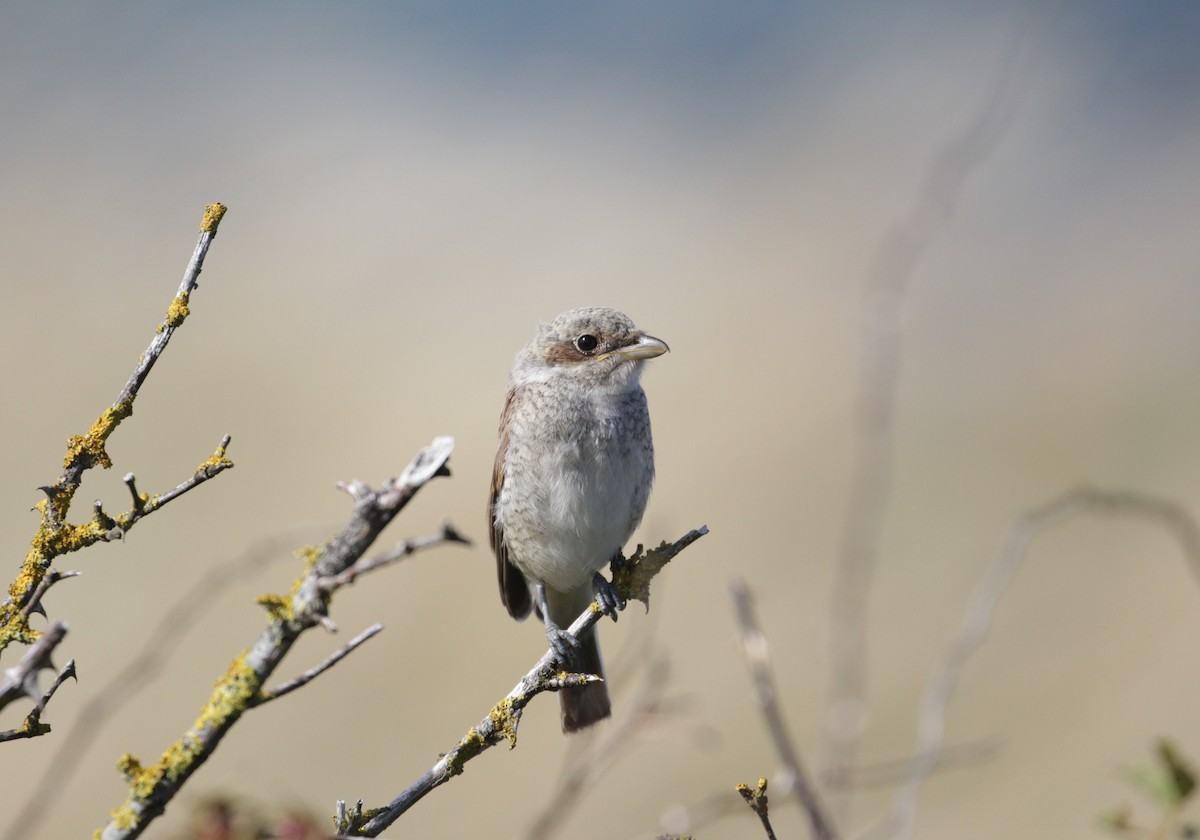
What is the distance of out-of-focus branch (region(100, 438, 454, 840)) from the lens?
127cm

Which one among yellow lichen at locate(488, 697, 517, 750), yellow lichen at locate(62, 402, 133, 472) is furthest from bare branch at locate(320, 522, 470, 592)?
Result: yellow lichen at locate(488, 697, 517, 750)

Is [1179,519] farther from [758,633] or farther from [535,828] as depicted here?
[535,828]

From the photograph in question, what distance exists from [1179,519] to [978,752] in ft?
2.37

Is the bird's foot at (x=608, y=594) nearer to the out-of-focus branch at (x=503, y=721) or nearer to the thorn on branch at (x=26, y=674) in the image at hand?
the out-of-focus branch at (x=503, y=721)

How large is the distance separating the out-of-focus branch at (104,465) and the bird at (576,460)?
8.07ft

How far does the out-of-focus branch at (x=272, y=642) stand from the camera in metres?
1.27

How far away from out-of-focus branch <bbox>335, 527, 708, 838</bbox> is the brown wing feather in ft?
4.77

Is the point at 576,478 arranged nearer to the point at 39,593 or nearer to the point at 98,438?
the point at 98,438

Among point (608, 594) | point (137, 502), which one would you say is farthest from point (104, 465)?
point (608, 594)

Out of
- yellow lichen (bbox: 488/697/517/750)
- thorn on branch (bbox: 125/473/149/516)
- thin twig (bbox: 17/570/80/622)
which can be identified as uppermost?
thorn on branch (bbox: 125/473/149/516)

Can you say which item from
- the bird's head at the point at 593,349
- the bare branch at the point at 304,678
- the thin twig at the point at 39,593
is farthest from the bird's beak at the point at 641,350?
the bare branch at the point at 304,678

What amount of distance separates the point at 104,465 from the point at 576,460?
8.33 ft

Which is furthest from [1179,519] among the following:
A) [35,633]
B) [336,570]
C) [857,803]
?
[857,803]

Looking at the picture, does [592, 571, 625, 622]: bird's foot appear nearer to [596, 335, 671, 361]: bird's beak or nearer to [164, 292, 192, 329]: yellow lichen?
[596, 335, 671, 361]: bird's beak
